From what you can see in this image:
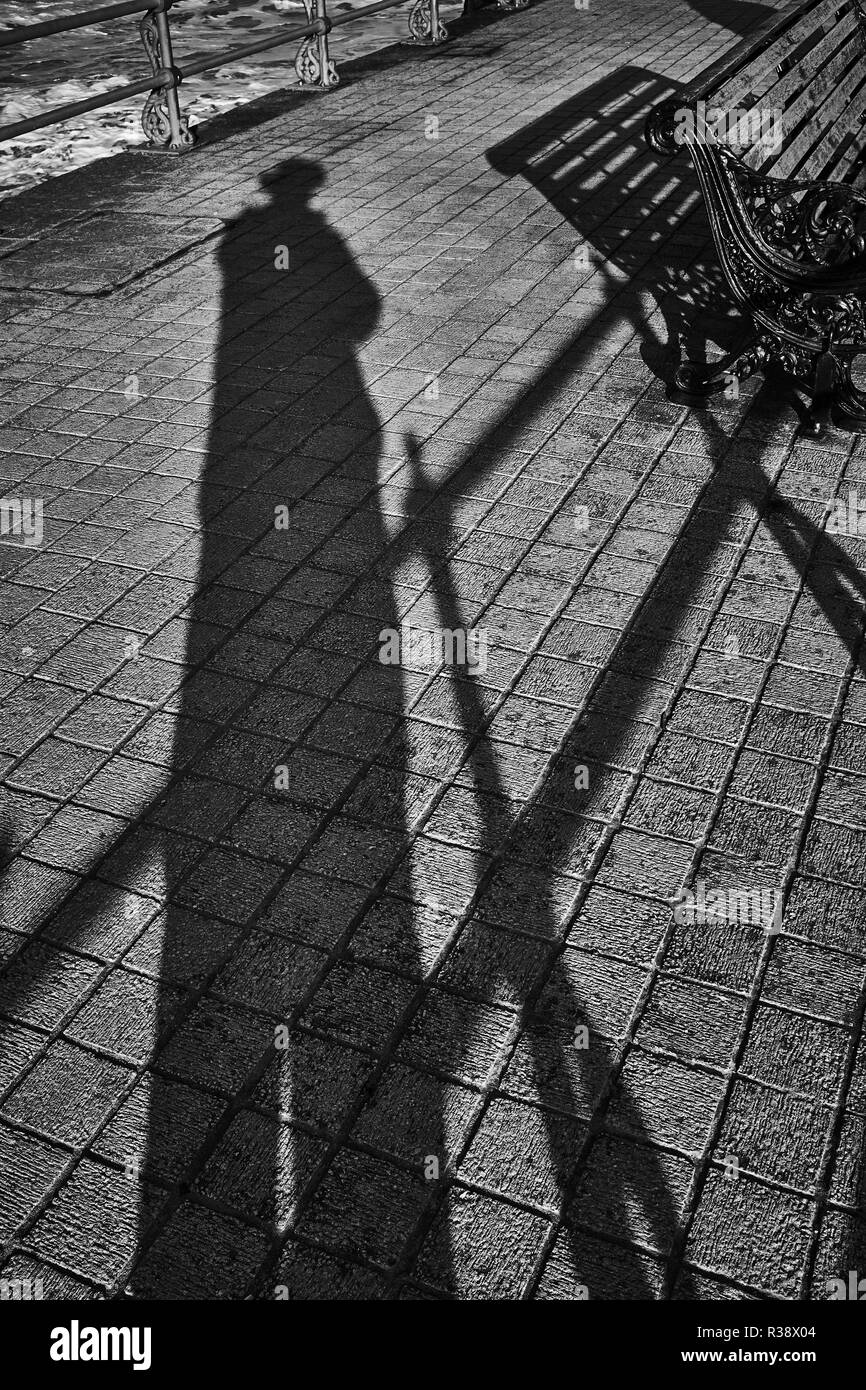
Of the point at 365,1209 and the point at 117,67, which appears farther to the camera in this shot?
the point at 117,67

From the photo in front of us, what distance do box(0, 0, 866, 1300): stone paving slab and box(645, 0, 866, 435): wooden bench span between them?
0.27 m

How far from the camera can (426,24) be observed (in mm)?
12695

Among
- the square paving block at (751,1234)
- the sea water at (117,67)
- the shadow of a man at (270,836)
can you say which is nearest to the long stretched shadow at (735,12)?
the sea water at (117,67)

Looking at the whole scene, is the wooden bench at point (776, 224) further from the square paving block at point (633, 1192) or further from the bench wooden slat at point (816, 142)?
the square paving block at point (633, 1192)

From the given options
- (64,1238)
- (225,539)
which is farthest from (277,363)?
(64,1238)

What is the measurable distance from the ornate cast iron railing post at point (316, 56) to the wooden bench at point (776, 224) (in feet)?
20.5

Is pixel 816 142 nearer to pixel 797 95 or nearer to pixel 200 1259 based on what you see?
pixel 797 95

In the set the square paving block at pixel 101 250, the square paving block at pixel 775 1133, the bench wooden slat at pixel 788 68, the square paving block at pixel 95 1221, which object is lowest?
the square paving block at pixel 775 1133

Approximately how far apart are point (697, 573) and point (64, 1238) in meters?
3.03

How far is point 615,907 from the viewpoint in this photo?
3.11 meters

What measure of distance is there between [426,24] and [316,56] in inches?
87.2

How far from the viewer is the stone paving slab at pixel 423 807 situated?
2.49 metres

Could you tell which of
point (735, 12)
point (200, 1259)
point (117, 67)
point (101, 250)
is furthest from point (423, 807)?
point (117, 67)

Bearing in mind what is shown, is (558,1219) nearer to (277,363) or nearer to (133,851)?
(133,851)
